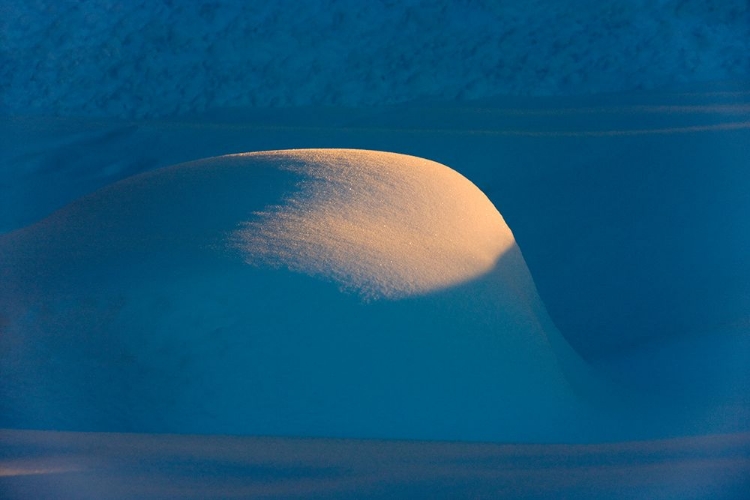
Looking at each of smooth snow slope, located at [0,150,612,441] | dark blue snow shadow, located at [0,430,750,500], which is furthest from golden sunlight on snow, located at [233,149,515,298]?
dark blue snow shadow, located at [0,430,750,500]

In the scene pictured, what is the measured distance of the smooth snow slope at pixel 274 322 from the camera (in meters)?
1.91

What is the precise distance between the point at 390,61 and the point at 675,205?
2.89 metres

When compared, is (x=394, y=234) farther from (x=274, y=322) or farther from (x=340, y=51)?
(x=340, y=51)

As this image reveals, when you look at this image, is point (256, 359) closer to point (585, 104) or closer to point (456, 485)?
point (456, 485)

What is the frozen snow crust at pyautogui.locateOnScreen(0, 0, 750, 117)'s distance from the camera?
6.61m

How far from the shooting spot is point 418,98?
678 cm

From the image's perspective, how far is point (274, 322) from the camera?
1.98m

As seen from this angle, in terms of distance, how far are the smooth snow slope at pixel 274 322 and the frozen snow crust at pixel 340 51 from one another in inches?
177

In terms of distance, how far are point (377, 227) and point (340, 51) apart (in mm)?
4929

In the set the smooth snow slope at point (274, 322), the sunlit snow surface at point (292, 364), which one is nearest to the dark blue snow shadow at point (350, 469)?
the sunlit snow surface at point (292, 364)

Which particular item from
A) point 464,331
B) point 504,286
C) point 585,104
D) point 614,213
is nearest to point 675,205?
point 614,213

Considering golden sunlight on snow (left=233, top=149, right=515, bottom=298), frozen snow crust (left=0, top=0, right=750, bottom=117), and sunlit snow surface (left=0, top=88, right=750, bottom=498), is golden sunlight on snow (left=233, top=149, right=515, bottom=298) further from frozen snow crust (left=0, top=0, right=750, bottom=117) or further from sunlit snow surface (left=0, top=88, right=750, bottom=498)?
frozen snow crust (left=0, top=0, right=750, bottom=117)

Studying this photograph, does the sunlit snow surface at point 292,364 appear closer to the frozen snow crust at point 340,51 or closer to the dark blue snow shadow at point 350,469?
the dark blue snow shadow at point 350,469

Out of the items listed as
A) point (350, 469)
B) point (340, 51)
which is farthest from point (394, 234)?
point (340, 51)
